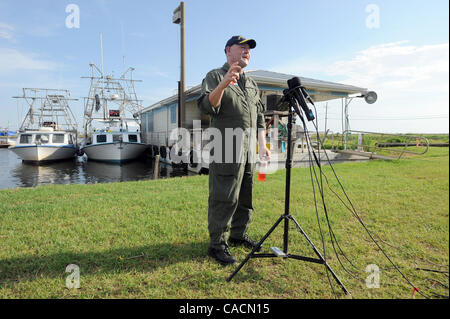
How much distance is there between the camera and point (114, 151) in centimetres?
1728

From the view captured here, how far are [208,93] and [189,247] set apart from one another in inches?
64.4

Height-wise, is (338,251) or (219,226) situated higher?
(219,226)

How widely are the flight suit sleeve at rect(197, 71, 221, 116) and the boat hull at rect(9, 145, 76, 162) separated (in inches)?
782

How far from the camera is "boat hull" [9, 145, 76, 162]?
17.4 metres

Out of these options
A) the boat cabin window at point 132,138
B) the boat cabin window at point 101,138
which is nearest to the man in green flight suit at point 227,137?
the boat cabin window at point 132,138

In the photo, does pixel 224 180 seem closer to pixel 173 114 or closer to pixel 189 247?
pixel 189 247

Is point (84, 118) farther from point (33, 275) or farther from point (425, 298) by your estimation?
point (425, 298)

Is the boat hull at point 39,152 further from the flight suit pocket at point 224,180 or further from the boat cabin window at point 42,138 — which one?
the flight suit pocket at point 224,180

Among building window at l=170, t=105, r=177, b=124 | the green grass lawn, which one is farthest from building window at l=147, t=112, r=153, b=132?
the green grass lawn

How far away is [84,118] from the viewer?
2241cm

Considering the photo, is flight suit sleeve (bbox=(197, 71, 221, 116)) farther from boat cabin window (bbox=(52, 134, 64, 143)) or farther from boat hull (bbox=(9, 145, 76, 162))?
boat cabin window (bbox=(52, 134, 64, 143))

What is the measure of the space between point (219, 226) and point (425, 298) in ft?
5.43

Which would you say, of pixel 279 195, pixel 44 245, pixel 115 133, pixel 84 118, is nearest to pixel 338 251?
pixel 279 195
